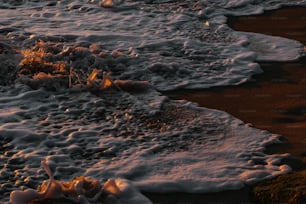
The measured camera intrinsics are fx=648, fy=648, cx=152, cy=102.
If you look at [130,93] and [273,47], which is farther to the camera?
[273,47]

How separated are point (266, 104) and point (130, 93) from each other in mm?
1018

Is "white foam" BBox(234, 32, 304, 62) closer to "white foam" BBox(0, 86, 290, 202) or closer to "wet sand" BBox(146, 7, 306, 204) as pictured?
"wet sand" BBox(146, 7, 306, 204)

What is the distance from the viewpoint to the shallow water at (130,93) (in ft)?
12.2

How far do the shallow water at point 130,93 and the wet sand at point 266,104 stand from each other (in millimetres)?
86

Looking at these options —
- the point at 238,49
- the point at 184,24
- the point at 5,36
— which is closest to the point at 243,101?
the point at 238,49

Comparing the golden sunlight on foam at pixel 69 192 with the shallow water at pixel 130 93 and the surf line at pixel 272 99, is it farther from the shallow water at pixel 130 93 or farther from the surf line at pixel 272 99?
the surf line at pixel 272 99

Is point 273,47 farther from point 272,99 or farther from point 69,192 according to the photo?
point 69,192

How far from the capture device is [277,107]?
14.7ft

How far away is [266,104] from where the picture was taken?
14.9ft

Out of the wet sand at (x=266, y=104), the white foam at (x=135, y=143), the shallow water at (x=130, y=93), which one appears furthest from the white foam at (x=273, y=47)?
the white foam at (x=135, y=143)

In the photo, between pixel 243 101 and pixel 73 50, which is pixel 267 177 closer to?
pixel 243 101

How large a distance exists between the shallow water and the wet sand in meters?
0.09

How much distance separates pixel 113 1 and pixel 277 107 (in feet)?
10.7

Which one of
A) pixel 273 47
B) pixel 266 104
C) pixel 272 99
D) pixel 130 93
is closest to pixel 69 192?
pixel 130 93
